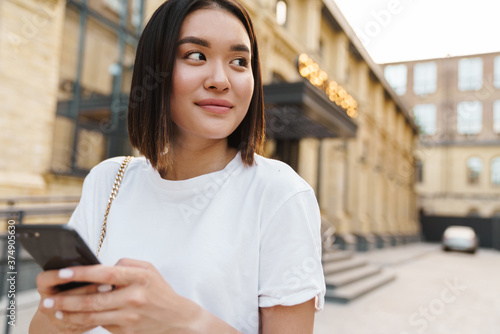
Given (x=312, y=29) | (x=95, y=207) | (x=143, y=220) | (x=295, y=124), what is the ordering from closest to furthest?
(x=143, y=220) → (x=95, y=207) → (x=295, y=124) → (x=312, y=29)

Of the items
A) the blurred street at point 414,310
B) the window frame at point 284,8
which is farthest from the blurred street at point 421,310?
the window frame at point 284,8

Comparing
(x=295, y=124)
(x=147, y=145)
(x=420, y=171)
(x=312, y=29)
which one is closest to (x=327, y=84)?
(x=295, y=124)

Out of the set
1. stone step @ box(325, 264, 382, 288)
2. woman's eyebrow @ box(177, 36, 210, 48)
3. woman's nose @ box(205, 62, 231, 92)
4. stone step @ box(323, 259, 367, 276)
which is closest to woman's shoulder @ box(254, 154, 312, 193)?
woman's nose @ box(205, 62, 231, 92)

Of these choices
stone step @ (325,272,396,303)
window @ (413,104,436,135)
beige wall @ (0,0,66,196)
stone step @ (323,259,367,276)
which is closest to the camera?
beige wall @ (0,0,66,196)

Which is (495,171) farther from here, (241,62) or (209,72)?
(209,72)

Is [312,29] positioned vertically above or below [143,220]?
above

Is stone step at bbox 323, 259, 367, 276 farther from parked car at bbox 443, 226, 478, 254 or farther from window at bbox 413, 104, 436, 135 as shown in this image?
window at bbox 413, 104, 436, 135

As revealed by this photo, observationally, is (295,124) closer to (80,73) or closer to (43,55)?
(80,73)

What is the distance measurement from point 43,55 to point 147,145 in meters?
6.92

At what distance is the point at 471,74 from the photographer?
4478 cm

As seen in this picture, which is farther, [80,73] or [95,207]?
[80,73]

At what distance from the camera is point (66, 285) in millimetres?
907

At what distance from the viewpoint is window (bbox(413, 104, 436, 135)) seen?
4497 centimetres

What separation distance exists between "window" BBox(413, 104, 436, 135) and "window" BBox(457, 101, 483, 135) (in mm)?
2577
